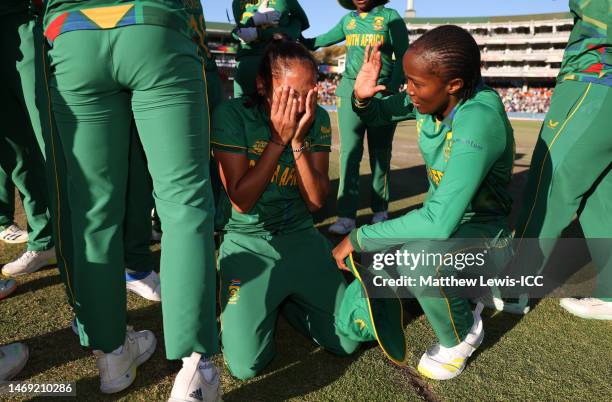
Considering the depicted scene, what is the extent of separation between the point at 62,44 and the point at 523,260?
260cm

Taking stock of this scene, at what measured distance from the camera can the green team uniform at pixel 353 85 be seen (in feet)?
12.8

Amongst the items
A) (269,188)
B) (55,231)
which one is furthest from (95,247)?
(269,188)

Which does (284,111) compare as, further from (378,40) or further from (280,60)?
(378,40)

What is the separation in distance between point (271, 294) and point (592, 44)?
221cm

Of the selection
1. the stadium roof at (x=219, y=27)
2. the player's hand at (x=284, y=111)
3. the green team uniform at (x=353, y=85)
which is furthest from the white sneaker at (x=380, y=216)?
the stadium roof at (x=219, y=27)

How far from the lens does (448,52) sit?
1.85 meters

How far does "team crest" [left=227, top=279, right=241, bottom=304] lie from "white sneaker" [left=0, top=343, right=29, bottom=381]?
0.96m

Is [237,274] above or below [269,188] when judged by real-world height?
below

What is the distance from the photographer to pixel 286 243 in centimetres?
241

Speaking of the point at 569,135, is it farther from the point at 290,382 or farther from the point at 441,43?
the point at 290,382

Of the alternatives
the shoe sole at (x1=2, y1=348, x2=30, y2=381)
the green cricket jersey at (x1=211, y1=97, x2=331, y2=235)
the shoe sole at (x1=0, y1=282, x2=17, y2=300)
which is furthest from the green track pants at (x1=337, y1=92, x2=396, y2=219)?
the shoe sole at (x1=2, y1=348, x2=30, y2=381)

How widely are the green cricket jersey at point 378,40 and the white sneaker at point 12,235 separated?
9.60 feet

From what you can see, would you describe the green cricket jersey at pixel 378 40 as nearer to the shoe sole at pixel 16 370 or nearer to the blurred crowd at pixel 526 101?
the shoe sole at pixel 16 370

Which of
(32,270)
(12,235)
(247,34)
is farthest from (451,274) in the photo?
(12,235)
